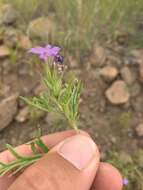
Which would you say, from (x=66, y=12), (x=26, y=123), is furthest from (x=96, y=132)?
(x=66, y=12)

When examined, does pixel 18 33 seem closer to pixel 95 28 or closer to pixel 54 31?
pixel 54 31

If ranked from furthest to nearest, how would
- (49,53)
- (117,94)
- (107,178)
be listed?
(117,94) → (107,178) → (49,53)

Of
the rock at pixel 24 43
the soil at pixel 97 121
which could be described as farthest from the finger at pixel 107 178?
the rock at pixel 24 43

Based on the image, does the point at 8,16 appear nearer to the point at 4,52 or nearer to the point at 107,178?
the point at 4,52

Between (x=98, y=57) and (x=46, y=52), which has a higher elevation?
(x=46, y=52)

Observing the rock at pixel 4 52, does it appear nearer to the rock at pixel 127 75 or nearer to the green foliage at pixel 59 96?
the rock at pixel 127 75

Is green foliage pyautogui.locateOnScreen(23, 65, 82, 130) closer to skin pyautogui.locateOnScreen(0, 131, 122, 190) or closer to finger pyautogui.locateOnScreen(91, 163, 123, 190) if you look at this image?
skin pyautogui.locateOnScreen(0, 131, 122, 190)

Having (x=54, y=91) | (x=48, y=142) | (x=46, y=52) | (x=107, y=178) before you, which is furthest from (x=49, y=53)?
(x=107, y=178)
